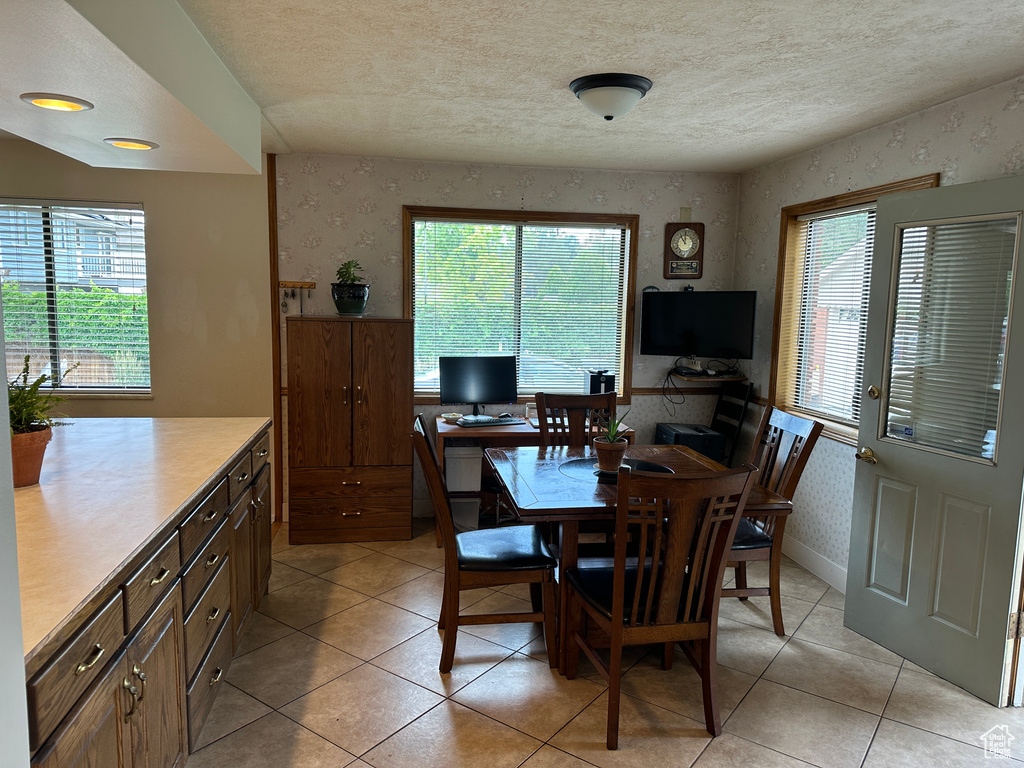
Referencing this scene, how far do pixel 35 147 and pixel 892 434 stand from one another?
5110 millimetres

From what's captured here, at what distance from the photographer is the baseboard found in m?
3.73

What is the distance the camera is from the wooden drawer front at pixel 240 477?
104 inches

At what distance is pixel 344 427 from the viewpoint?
423cm

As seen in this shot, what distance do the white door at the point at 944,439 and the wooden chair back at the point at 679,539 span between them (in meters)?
1.10

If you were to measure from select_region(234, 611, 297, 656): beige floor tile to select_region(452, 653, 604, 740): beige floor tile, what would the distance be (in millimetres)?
958

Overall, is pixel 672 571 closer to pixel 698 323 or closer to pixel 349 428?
pixel 349 428

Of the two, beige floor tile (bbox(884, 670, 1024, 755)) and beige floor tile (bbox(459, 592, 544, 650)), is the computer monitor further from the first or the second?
beige floor tile (bbox(884, 670, 1024, 755))

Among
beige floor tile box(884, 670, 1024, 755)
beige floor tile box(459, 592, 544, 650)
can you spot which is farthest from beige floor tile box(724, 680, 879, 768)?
beige floor tile box(459, 592, 544, 650)

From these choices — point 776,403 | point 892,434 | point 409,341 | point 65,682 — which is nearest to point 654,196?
point 776,403

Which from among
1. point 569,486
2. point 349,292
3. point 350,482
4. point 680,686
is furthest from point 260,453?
point 680,686

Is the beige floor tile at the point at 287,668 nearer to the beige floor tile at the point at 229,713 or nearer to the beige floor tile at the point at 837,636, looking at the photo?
the beige floor tile at the point at 229,713

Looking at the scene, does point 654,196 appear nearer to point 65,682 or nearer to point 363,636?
point 363,636

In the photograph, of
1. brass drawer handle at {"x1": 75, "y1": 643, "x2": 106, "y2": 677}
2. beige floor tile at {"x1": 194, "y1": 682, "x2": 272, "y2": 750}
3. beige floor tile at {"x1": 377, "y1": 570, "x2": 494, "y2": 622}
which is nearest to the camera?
brass drawer handle at {"x1": 75, "y1": 643, "x2": 106, "y2": 677}

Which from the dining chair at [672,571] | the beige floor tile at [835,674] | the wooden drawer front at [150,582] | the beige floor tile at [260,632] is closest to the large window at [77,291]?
the beige floor tile at [260,632]
